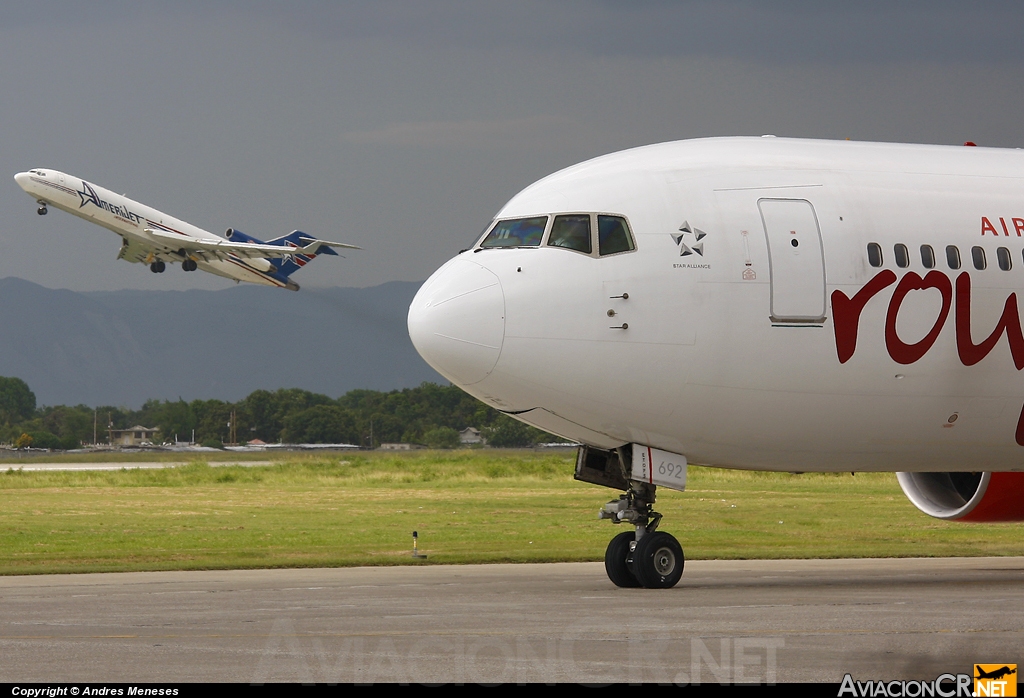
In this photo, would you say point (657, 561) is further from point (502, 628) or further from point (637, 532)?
point (502, 628)

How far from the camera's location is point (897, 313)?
16.1 metres

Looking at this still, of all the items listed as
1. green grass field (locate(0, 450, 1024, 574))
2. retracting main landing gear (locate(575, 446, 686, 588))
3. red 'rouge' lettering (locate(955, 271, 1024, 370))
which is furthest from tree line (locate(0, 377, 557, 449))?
red 'rouge' lettering (locate(955, 271, 1024, 370))

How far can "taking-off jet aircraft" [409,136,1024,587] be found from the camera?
1515 centimetres

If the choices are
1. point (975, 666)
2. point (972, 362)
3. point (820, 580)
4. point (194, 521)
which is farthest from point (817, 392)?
point (194, 521)

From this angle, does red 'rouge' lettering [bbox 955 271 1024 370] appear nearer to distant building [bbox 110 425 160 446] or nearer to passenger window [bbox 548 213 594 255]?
passenger window [bbox 548 213 594 255]

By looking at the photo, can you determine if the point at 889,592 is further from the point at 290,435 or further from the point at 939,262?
the point at 290,435

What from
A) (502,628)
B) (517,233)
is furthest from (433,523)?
(502,628)

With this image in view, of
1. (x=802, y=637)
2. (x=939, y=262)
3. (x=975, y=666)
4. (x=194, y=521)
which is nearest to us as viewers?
(x=975, y=666)

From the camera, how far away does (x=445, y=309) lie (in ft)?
49.1

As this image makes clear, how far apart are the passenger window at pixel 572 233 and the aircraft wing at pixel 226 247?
63.5m

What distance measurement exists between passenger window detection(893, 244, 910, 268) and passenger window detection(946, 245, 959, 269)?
0.55 m

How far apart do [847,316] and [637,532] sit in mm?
3510

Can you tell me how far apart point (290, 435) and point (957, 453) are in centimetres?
13155

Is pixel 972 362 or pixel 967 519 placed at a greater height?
pixel 972 362
